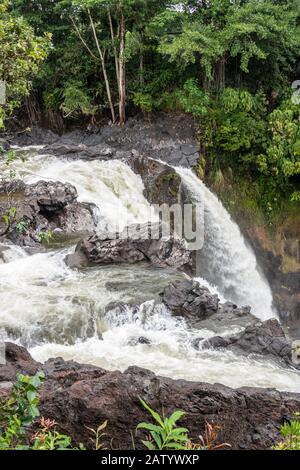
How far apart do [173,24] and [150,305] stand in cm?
1177

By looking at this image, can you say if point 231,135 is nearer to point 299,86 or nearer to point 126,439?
point 299,86

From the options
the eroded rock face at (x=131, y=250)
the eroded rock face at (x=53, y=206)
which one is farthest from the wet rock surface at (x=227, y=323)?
the eroded rock face at (x=53, y=206)

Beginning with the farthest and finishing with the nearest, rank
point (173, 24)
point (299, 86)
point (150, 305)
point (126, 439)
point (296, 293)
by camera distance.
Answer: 1. point (299, 86)
2. point (173, 24)
3. point (296, 293)
4. point (150, 305)
5. point (126, 439)

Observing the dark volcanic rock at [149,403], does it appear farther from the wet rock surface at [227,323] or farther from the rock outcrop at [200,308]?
the rock outcrop at [200,308]

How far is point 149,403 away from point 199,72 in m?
15.4

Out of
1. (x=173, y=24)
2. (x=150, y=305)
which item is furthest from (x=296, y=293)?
(x=173, y=24)

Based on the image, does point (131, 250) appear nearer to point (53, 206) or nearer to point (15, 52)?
point (53, 206)

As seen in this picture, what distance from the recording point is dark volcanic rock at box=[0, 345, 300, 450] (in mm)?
3842

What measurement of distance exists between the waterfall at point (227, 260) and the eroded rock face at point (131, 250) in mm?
2694

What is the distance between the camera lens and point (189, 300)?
27.5ft

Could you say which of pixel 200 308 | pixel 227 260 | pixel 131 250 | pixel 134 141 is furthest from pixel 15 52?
pixel 134 141

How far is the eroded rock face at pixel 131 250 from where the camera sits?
10.2m

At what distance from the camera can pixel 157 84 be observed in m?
18.3
